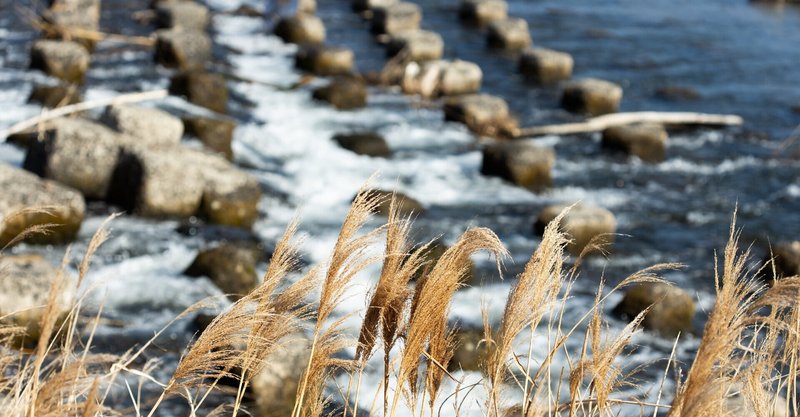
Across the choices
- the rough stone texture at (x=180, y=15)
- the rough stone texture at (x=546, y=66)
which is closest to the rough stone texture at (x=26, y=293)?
the rough stone texture at (x=546, y=66)

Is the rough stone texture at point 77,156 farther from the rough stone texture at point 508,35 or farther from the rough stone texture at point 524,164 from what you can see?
the rough stone texture at point 508,35

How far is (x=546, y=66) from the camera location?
11.4m

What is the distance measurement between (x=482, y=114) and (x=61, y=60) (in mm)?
4238

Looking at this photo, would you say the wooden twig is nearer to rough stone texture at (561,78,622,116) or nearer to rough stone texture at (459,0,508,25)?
rough stone texture at (561,78,622,116)

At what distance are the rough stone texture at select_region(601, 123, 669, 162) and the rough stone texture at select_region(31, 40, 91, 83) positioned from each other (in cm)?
531

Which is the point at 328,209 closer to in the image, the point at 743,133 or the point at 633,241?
the point at 633,241

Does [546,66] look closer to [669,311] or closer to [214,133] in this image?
[214,133]

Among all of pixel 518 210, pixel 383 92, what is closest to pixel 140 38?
pixel 383 92

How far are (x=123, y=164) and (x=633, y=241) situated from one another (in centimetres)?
377

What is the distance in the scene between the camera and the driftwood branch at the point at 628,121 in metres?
9.70

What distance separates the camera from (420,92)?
10.7m

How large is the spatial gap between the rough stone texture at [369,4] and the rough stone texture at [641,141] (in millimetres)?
5197

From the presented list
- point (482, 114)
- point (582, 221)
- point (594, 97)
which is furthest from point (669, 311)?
point (594, 97)

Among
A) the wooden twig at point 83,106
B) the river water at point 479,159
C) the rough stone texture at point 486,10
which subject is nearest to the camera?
the river water at point 479,159
